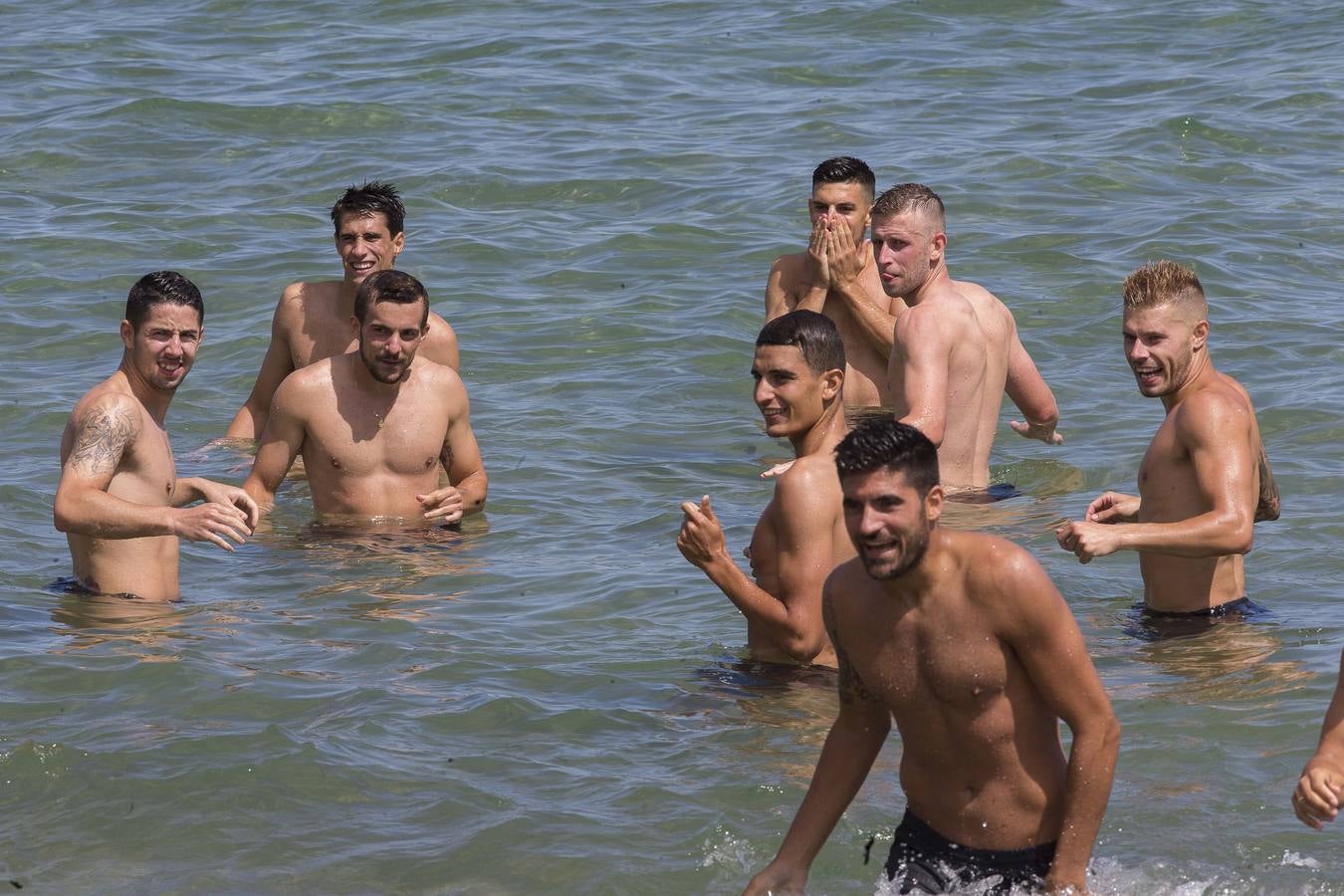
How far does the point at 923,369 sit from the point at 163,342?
307 centimetres

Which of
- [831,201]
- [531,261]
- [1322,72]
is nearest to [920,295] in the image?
[831,201]

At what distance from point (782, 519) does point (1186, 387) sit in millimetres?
1630

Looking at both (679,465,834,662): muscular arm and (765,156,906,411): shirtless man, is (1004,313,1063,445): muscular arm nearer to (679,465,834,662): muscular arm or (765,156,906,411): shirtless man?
(765,156,906,411): shirtless man

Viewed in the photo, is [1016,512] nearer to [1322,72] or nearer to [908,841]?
[908,841]

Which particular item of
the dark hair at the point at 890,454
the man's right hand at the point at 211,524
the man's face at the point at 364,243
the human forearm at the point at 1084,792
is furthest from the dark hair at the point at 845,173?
the human forearm at the point at 1084,792

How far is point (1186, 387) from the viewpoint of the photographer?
21.1 ft

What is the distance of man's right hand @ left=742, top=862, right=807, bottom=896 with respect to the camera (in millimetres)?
4449

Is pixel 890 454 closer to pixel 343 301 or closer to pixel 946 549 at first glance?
pixel 946 549

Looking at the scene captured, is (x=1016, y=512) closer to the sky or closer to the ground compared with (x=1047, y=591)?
closer to the ground

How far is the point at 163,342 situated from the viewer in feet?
22.1

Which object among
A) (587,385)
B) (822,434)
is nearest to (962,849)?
(822,434)

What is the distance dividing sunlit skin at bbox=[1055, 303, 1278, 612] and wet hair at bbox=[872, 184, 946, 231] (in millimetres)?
1708

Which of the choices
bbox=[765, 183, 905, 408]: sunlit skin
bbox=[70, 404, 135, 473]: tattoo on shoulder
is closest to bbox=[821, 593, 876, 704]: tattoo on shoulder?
bbox=[70, 404, 135, 473]: tattoo on shoulder

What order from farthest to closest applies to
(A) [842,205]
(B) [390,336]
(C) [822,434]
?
(A) [842,205]
(B) [390,336]
(C) [822,434]
